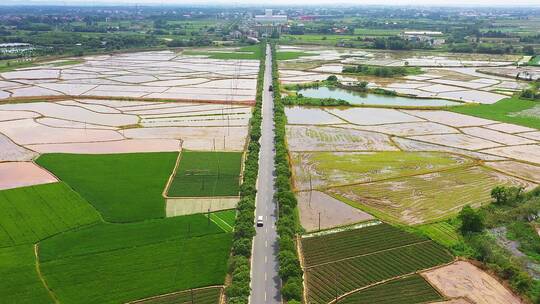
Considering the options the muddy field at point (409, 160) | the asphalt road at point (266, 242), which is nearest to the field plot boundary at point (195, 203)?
the asphalt road at point (266, 242)

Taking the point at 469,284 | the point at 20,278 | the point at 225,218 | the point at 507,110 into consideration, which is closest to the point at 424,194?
the point at 469,284

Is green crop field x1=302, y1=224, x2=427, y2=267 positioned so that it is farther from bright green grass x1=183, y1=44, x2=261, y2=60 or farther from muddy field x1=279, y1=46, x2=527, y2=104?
bright green grass x1=183, y1=44, x2=261, y2=60

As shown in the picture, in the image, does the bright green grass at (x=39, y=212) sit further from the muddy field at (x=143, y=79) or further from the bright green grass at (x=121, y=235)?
the muddy field at (x=143, y=79)

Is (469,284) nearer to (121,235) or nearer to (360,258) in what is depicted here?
(360,258)

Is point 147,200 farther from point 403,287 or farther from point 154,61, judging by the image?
point 154,61

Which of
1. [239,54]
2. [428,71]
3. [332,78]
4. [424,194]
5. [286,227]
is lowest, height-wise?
[424,194]

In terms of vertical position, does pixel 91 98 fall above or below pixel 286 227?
above

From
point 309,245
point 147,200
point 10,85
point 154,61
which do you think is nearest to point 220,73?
point 154,61
